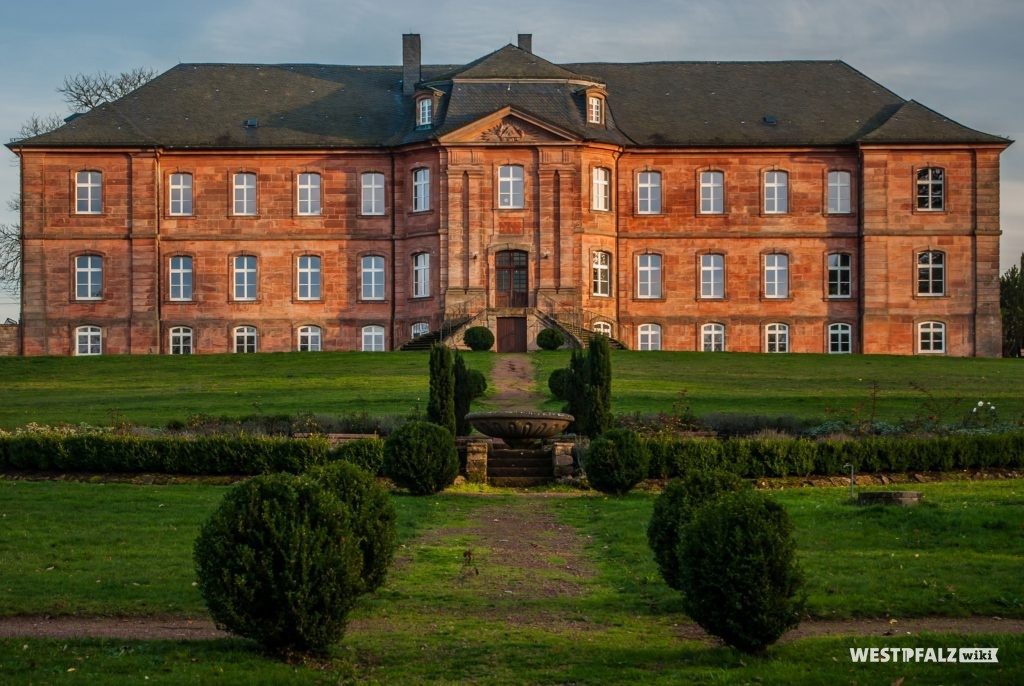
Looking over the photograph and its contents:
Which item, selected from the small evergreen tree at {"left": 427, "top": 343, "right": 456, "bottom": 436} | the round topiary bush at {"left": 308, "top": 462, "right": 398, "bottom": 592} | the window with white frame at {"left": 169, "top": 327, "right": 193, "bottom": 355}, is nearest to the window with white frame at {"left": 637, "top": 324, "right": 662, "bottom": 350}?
the window with white frame at {"left": 169, "top": 327, "right": 193, "bottom": 355}

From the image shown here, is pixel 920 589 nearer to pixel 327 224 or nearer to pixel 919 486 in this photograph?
pixel 919 486

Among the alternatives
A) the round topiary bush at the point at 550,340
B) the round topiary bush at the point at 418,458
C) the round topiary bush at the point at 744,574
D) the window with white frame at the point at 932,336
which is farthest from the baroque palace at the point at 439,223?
the round topiary bush at the point at 744,574

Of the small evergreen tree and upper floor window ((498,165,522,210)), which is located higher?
upper floor window ((498,165,522,210))

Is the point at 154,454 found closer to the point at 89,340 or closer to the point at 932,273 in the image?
the point at 89,340

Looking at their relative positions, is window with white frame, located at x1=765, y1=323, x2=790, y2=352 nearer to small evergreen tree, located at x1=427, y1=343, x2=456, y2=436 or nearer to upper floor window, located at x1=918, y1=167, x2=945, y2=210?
upper floor window, located at x1=918, y1=167, x2=945, y2=210

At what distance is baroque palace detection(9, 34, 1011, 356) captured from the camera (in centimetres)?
5094

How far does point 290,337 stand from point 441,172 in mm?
8270

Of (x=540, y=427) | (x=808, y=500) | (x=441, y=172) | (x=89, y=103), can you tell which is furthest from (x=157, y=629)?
(x=89, y=103)

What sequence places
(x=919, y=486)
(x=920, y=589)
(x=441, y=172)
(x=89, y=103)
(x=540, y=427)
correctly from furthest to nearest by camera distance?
1. (x=89, y=103)
2. (x=441, y=172)
3. (x=540, y=427)
4. (x=919, y=486)
5. (x=920, y=589)

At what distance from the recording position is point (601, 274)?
50.9 metres

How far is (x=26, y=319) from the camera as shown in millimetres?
50906

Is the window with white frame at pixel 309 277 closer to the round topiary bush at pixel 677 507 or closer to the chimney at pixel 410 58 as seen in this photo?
the chimney at pixel 410 58

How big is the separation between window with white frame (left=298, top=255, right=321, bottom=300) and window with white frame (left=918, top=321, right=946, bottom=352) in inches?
861

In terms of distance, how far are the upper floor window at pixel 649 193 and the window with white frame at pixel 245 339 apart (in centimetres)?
1491
